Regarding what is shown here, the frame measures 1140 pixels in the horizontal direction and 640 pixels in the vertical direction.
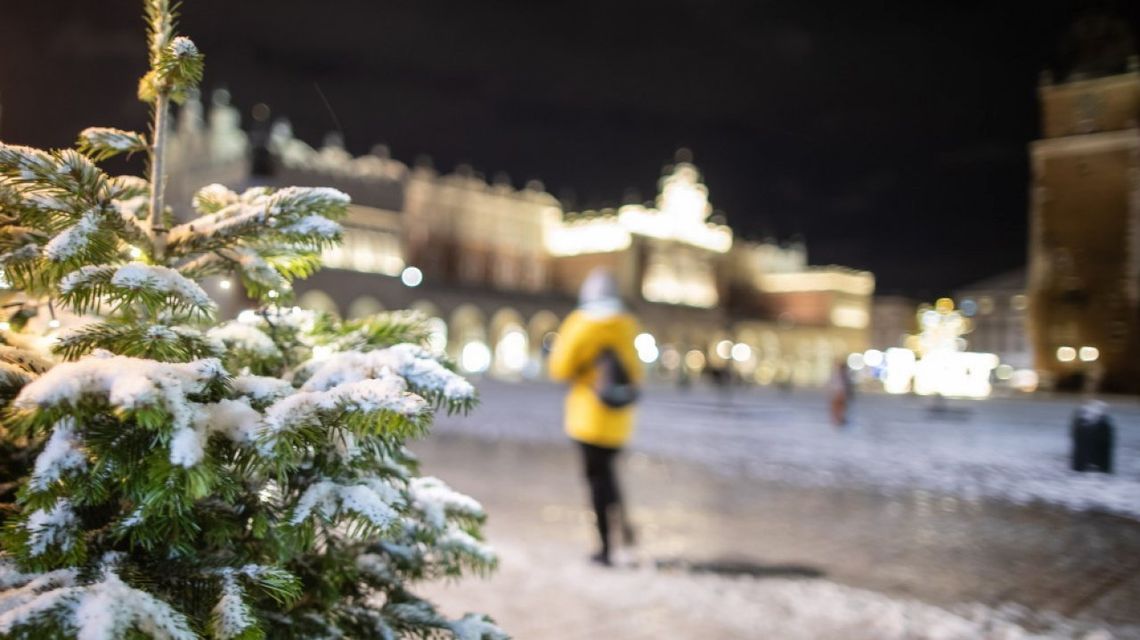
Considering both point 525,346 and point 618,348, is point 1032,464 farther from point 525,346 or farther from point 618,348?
point 525,346

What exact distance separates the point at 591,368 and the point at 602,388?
0.15m

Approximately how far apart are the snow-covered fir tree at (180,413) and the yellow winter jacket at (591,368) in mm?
2742

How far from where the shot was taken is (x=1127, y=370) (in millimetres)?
5402

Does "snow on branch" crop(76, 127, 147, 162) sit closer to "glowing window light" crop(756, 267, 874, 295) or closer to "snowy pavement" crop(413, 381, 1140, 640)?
"snowy pavement" crop(413, 381, 1140, 640)

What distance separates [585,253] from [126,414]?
249 ft

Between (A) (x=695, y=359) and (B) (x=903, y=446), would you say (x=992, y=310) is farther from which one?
(A) (x=695, y=359)

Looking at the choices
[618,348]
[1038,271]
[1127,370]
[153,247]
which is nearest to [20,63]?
[153,247]

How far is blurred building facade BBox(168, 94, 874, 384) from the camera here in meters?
53.8

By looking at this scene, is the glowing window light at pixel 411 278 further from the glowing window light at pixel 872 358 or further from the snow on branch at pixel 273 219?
the snow on branch at pixel 273 219

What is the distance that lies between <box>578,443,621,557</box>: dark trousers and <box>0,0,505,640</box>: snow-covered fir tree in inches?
106

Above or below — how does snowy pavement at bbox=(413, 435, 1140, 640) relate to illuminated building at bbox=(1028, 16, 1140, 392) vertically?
below

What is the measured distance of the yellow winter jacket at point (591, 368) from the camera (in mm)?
4867

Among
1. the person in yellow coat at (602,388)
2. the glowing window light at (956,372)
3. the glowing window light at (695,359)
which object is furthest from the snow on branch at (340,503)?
the glowing window light at (695,359)

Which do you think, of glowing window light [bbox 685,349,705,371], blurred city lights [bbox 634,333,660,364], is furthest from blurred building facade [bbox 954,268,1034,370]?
glowing window light [bbox 685,349,705,371]
